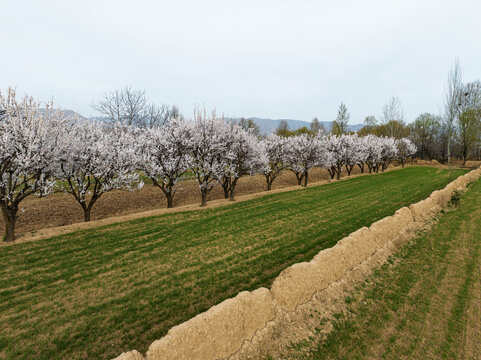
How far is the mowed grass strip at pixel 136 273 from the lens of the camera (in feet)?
21.6

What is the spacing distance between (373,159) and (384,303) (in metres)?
51.7

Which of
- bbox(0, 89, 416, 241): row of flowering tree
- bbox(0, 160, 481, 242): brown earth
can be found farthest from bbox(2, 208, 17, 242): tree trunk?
bbox(0, 160, 481, 242): brown earth

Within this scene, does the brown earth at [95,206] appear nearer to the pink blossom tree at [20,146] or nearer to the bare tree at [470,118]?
the pink blossom tree at [20,146]

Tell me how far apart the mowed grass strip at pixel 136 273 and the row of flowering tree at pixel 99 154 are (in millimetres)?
4397

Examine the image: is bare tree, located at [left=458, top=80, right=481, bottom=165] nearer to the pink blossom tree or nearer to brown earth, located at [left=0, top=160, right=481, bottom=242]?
brown earth, located at [left=0, top=160, right=481, bottom=242]

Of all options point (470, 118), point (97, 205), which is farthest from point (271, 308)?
point (470, 118)

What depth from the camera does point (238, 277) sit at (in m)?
9.37

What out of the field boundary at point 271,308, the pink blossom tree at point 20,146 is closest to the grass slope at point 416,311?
the field boundary at point 271,308

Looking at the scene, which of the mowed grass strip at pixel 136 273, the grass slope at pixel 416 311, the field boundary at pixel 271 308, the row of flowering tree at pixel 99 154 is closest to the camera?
the field boundary at pixel 271 308

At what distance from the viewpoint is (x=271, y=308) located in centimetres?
682

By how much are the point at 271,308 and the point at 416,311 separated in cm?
507

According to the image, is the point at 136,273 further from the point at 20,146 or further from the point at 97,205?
the point at 97,205

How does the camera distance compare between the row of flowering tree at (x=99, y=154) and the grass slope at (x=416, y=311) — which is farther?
the row of flowering tree at (x=99, y=154)

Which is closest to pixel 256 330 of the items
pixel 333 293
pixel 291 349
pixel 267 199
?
pixel 291 349
